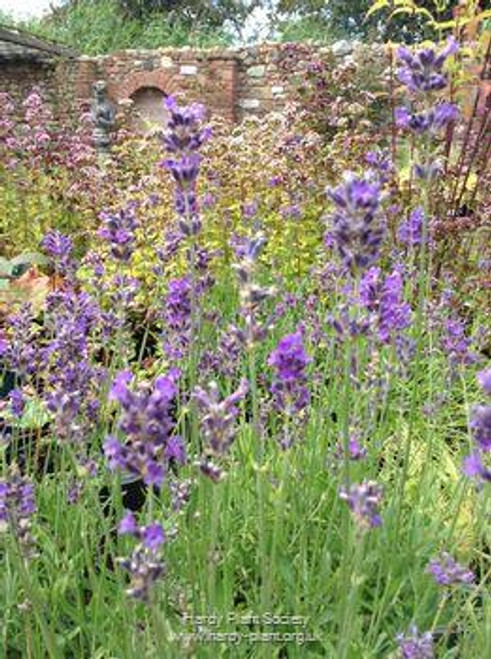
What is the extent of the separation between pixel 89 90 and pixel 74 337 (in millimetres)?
13605

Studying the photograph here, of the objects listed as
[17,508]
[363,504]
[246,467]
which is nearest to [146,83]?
[246,467]

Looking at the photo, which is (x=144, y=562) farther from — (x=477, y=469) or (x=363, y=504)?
(x=477, y=469)

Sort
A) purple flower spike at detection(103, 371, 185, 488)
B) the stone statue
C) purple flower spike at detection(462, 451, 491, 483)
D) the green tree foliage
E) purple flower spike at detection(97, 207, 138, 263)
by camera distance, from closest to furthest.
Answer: purple flower spike at detection(103, 371, 185, 488) → purple flower spike at detection(462, 451, 491, 483) → purple flower spike at detection(97, 207, 138, 263) → the stone statue → the green tree foliage

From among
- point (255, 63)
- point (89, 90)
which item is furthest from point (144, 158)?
point (89, 90)

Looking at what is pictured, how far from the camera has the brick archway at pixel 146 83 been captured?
1405 centimetres

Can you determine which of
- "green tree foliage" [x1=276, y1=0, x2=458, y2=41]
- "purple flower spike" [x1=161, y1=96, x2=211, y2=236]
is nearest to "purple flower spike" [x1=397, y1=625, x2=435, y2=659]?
"purple flower spike" [x1=161, y1=96, x2=211, y2=236]

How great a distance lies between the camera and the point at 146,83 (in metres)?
14.2

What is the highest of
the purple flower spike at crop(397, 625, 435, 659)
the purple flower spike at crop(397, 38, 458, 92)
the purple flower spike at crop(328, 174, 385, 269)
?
the purple flower spike at crop(397, 38, 458, 92)

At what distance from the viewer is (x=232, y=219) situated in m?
4.99

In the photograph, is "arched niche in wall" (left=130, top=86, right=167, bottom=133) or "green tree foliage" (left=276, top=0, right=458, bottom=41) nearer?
"arched niche in wall" (left=130, top=86, right=167, bottom=133)

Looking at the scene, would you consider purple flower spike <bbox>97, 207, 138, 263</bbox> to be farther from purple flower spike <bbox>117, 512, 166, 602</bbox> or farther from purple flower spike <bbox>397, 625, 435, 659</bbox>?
purple flower spike <bbox>397, 625, 435, 659</bbox>

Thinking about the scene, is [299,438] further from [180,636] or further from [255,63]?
[255,63]

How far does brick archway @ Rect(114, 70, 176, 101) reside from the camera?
1405 centimetres

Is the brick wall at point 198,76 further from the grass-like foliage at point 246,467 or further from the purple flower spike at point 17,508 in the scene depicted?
the purple flower spike at point 17,508
